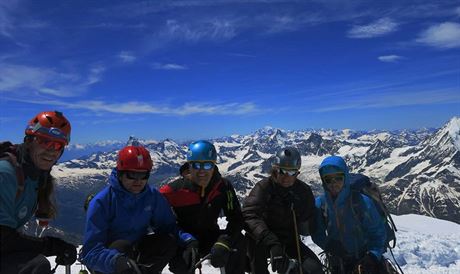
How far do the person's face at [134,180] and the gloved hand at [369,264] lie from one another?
4859 mm

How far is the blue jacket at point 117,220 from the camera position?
6828 mm

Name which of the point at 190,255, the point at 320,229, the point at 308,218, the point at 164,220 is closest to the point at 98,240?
the point at 164,220

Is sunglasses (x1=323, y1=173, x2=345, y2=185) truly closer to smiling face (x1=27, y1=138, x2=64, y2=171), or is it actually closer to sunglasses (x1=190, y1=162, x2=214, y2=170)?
sunglasses (x1=190, y1=162, x2=214, y2=170)

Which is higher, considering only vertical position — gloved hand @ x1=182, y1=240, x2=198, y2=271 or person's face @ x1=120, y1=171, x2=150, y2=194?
person's face @ x1=120, y1=171, x2=150, y2=194

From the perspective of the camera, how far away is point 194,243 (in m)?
7.80

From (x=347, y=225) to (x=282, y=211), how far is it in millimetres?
1541

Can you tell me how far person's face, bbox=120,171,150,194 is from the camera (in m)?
7.52

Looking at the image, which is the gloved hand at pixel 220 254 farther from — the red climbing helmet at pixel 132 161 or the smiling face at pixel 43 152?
the smiling face at pixel 43 152

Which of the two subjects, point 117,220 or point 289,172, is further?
point 289,172

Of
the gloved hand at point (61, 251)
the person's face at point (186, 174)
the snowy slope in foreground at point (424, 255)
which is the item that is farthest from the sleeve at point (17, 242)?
the snowy slope in foreground at point (424, 255)

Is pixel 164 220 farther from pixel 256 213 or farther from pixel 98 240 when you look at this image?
pixel 256 213

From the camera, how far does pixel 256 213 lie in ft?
30.3

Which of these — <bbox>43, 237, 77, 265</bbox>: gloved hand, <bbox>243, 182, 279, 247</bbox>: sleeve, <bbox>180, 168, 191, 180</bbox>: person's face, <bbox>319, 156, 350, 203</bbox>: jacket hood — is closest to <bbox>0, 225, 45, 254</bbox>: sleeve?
<bbox>43, 237, 77, 265</bbox>: gloved hand

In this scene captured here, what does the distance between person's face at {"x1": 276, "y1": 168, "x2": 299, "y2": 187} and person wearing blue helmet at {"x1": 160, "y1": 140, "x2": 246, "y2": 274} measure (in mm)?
1187
